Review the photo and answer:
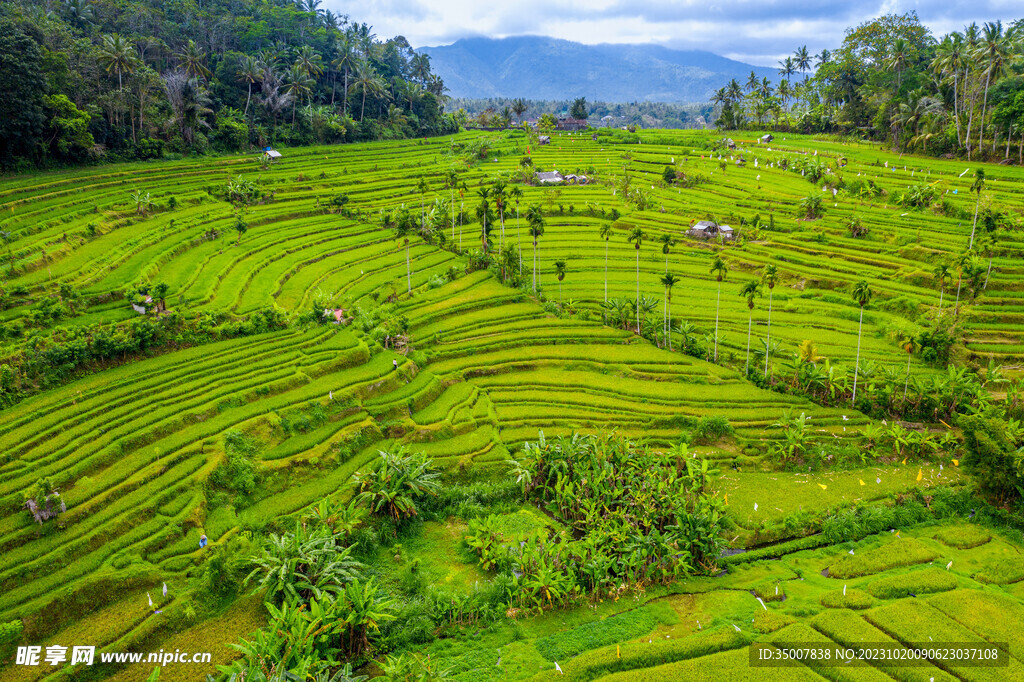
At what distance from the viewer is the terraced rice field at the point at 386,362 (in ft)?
56.0

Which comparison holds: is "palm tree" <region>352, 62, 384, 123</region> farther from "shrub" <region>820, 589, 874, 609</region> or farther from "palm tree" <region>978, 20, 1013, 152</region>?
"shrub" <region>820, 589, 874, 609</region>

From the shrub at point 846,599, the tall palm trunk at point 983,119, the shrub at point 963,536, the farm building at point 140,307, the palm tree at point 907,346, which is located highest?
the tall palm trunk at point 983,119

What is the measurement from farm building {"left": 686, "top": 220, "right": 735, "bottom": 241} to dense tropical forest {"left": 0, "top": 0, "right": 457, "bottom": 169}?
45795mm

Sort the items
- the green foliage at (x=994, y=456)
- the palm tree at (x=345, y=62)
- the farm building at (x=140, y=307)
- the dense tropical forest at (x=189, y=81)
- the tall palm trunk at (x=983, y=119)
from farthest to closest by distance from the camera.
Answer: the palm tree at (x=345, y=62), the tall palm trunk at (x=983, y=119), the dense tropical forest at (x=189, y=81), the farm building at (x=140, y=307), the green foliage at (x=994, y=456)

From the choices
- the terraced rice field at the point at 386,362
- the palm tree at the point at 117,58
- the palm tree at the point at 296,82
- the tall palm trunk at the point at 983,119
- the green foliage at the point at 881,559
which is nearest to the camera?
the terraced rice field at the point at 386,362

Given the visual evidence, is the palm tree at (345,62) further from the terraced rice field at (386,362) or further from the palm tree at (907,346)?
the palm tree at (907,346)

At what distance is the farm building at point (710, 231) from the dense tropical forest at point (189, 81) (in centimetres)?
4579

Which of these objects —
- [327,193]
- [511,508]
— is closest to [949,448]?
[511,508]

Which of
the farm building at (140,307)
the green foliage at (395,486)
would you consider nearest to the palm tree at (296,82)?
the farm building at (140,307)

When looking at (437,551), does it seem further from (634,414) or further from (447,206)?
(447,206)

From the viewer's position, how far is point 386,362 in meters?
28.4

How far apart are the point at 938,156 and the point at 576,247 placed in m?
43.1

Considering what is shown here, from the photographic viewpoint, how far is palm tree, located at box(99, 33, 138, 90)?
50.8 metres

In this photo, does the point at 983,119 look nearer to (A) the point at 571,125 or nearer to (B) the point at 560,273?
(B) the point at 560,273
